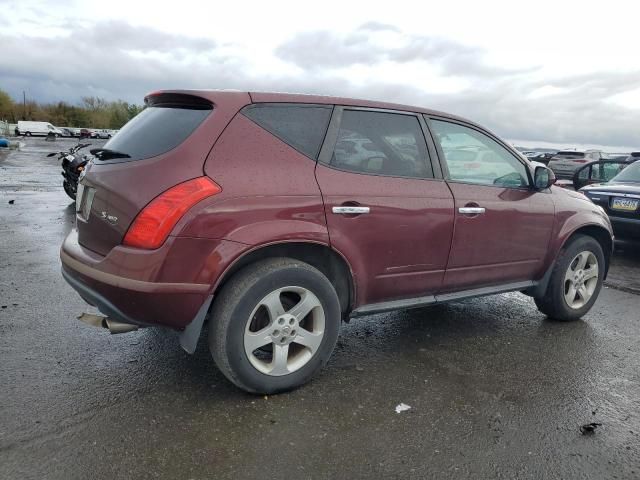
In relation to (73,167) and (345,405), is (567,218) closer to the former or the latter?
(345,405)

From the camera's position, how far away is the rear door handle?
3074 millimetres

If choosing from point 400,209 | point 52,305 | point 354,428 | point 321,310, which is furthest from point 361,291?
point 52,305

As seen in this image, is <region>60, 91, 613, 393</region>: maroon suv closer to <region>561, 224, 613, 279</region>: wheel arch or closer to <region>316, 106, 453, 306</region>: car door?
<region>316, 106, 453, 306</region>: car door

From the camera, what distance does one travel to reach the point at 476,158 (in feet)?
13.1

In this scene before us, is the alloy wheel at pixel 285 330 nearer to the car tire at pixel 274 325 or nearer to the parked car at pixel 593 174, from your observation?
the car tire at pixel 274 325

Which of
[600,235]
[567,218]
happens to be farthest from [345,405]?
[600,235]

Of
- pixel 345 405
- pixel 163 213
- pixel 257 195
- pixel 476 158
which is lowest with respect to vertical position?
pixel 345 405

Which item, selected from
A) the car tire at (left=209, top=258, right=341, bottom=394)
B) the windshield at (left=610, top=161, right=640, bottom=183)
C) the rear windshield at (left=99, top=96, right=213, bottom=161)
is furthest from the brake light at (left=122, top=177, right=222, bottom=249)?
the windshield at (left=610, top=161, right=640, bottom=183)

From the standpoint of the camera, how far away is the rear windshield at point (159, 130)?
114 inches

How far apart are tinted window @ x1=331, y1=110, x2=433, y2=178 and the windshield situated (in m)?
6.57

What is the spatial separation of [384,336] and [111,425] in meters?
2.18

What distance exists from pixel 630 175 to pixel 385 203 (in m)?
7.31

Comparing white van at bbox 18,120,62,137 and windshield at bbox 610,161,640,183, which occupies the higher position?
windshield at bbox 610,161,640,183

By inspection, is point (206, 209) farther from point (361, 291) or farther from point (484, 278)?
point (484, 278)
